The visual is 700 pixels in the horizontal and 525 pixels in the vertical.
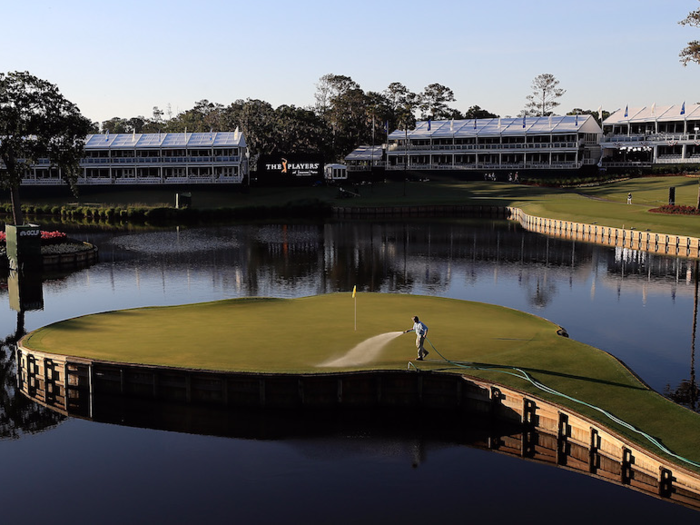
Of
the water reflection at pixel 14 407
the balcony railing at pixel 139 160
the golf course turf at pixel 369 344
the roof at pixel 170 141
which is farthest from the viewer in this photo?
the balcony railing at pixel 139 160

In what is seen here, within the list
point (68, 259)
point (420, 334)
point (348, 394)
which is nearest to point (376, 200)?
point (68, 259)

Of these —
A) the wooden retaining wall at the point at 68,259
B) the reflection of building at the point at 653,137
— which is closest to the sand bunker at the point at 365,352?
the wooden retaining wall at the point at 68,259

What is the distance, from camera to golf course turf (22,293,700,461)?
939 inches

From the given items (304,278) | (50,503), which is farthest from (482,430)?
(304,278)

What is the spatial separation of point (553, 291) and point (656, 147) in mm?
97993

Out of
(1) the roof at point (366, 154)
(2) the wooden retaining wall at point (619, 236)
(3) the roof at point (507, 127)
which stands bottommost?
(2) the wooden retaining wall at point (619, 236)

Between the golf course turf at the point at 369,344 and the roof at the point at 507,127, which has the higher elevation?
the roof at the point at 507,127

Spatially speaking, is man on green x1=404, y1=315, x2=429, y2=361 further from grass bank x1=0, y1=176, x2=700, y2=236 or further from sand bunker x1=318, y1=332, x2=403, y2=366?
grass bank x1=0, y1=176, x2=700, y2=236

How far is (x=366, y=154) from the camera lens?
500 feet

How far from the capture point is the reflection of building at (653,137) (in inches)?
5148

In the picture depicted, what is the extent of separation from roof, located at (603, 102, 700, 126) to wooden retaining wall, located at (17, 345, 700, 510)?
4943 inches

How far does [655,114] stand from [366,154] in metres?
57.6

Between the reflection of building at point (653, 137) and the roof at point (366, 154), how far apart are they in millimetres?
44499

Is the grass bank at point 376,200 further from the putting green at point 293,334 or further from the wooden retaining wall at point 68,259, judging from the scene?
the putting green at point 293,334
